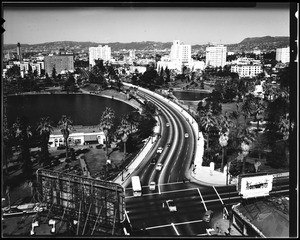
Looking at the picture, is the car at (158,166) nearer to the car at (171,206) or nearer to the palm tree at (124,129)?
the palm tree at (124,129)

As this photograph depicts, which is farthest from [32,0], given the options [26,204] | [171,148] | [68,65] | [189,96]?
[189,96]

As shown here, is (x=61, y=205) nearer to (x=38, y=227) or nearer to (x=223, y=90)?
(x=38, y=227)

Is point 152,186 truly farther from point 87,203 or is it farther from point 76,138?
point 76,138

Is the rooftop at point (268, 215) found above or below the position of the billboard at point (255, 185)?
below

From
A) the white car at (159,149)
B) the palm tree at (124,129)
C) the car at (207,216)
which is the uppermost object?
the palm tree at (124,129)

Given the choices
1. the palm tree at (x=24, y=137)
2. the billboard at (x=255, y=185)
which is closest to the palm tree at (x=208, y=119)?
the billboard at (x=255, y=185)

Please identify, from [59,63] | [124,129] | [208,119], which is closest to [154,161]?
[124,129]
